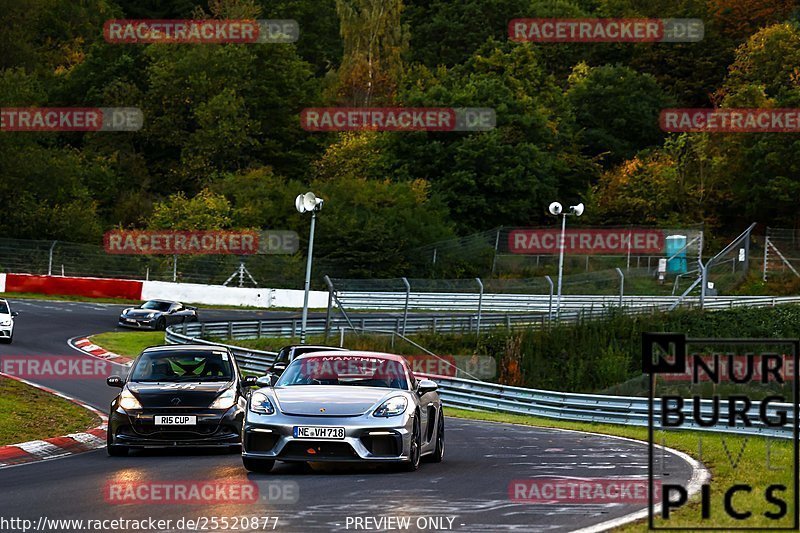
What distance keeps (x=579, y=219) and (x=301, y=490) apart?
68118 millimetres

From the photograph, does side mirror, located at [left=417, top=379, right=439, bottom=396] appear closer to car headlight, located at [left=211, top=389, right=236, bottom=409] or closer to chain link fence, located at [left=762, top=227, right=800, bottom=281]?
car headlight, located at [left=211, top=389, right=236, bottom=409]

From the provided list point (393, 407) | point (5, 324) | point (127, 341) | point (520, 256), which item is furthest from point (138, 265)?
point (393, 407)

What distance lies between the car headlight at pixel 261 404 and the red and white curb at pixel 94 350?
25.1 m

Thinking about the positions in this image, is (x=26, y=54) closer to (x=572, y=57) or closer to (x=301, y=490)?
(x=572, y=57)

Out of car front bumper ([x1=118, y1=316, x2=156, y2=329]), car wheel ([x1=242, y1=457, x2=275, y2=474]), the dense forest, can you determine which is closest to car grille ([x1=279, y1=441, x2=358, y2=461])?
car wheel ([x1=242, y1=457, x2=275, y2=474])

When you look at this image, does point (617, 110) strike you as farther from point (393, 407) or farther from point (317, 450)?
point (317, 450)

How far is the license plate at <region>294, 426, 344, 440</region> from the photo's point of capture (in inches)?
547

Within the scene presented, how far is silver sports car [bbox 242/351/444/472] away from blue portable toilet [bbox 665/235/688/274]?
38639 mm

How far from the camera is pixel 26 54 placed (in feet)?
316

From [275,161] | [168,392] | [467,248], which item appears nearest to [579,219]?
[467,248]

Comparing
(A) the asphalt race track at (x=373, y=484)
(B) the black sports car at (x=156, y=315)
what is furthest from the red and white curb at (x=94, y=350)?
(A) the asphalt race track at (x=373, y=484)

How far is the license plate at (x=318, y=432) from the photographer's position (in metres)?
13.9

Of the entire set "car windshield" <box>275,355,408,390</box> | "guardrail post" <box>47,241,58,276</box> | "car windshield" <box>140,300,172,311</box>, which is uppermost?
"guardrail post" <box>47,241,58,276</box>

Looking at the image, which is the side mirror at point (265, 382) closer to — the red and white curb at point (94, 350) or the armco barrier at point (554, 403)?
the armco barrier at point (554, 403)
